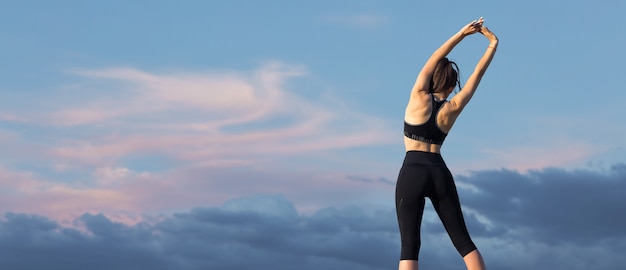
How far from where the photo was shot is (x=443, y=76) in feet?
44.5

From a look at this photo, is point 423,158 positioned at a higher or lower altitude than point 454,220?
higher

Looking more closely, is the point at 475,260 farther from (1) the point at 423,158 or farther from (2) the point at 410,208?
(1) the point at 423,158

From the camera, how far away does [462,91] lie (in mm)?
13719

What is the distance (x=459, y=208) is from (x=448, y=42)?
2.25 meters

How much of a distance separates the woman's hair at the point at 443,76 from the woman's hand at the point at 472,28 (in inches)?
17.8

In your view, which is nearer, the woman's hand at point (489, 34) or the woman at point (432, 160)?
the woman at point (432, 160)

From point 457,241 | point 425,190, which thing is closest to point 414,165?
point 425,190

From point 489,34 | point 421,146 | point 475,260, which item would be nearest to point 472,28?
point 489,34

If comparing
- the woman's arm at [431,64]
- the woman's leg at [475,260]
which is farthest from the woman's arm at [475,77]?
the woman's leg at [475,260]

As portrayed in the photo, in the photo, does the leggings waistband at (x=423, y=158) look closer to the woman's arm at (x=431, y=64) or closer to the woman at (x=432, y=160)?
the woman at (x=432, y=160)

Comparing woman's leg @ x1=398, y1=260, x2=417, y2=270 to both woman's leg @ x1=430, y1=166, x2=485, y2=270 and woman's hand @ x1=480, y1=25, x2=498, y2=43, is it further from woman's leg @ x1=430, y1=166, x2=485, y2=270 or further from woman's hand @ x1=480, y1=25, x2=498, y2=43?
woman's hand @ x1=480, y1=25, x2=498, y2=43

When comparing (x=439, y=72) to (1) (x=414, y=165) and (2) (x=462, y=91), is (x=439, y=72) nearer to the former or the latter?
(2) (x=462, y=91)

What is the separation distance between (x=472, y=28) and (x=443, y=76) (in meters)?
0.81

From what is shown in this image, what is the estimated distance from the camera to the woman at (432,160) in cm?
1350
